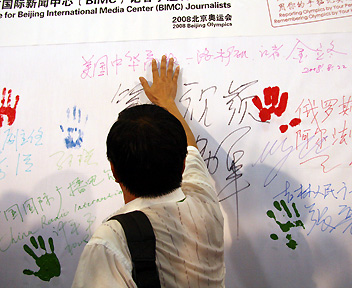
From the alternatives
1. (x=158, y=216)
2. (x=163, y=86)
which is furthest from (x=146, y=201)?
(x=163, y=86)

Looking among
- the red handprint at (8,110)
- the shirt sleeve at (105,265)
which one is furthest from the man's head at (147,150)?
the red handprint at (8,110)

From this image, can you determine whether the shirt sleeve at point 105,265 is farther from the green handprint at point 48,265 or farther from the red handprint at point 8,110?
the red handprint at point 8,110

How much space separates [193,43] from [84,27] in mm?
353

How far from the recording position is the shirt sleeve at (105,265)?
56 centimetres

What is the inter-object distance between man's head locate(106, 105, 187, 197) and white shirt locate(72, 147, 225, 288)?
1.3 inches

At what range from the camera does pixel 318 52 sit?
104 centimetres

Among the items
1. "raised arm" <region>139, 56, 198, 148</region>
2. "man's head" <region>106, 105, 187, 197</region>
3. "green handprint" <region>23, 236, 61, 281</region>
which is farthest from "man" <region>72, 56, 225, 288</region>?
"green handprint" <region>23, 236, 61, 281</region>

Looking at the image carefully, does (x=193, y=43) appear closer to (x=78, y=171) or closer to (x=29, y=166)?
(x=78, y=171)

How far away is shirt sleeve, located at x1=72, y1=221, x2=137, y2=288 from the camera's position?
0.56 meters

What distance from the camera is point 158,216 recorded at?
0.61m

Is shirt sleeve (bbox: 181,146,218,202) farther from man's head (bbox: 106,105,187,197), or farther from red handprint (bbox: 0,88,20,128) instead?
red handprint (bbox: 0,88,20,128)

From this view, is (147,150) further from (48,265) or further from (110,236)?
(48,265)

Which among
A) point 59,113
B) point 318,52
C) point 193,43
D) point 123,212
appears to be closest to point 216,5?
point 193,43

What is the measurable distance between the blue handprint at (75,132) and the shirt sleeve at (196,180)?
1.29 ft
